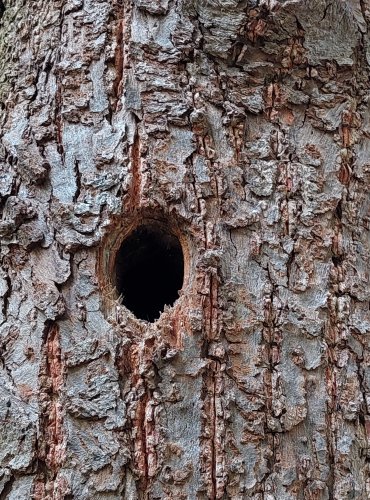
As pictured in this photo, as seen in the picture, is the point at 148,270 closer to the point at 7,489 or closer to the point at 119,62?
the point at 119,62

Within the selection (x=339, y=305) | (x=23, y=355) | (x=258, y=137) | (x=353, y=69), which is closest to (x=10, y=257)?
(x=23, y=355)

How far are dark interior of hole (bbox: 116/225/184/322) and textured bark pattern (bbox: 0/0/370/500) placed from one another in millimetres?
116

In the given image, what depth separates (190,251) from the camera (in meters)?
1.38

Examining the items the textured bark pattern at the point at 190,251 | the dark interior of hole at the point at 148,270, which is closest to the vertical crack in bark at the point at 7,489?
A: the textured bark pattern at the point at 190,251

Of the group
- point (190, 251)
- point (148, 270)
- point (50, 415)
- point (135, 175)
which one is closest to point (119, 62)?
point (135, 175)

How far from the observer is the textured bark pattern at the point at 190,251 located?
1.29 meters

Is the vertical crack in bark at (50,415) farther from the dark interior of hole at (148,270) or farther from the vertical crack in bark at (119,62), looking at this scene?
the vertical crack in bark at (119,62)

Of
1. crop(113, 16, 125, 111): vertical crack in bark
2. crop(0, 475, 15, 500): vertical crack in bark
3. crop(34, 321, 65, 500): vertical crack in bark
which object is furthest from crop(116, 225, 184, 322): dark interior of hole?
crop(0, 475, 15, 500): vertical crack in bark

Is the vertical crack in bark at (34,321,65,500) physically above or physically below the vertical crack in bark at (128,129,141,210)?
below

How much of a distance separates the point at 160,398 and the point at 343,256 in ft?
1.85

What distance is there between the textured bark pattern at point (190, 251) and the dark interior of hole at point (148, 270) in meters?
0.12

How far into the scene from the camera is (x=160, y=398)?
129cm

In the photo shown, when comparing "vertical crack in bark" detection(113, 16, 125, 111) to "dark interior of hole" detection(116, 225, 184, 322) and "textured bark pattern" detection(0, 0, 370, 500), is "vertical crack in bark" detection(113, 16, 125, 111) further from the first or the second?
"dark interior of hole" detection(116, 225, 184, 322)

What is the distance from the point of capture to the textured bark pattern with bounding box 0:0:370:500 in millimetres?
1289
